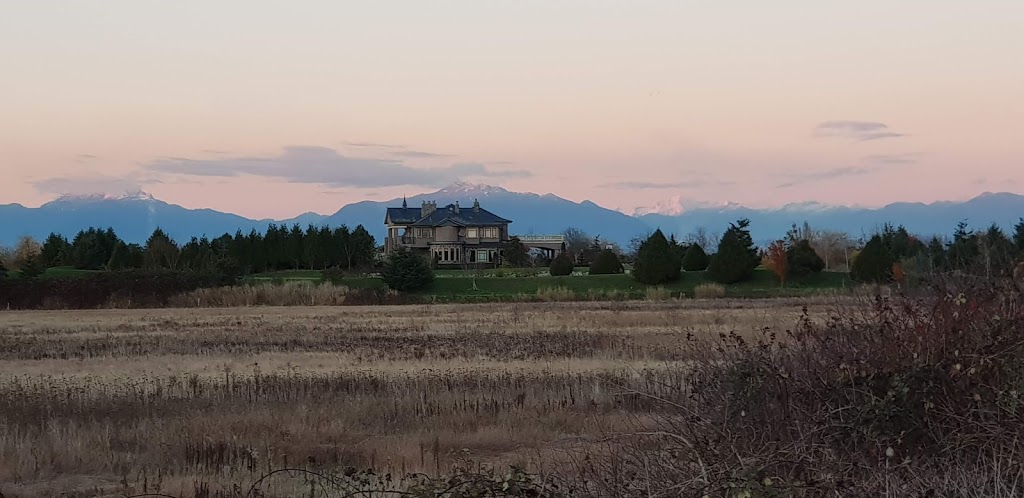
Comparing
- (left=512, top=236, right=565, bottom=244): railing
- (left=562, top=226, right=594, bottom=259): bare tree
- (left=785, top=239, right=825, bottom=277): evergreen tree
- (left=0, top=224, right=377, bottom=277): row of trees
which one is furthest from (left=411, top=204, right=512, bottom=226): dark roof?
(left=785, top=239, right=825, bottom=277): evergreen tree

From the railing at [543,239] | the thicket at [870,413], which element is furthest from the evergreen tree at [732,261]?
the thicket at [870,413]

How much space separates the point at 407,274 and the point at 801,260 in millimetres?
26084

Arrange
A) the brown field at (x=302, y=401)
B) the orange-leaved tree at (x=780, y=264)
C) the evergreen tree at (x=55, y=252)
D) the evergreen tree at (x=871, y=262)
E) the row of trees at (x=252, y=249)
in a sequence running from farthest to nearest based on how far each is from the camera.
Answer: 1. the evergreen tree at (x=55, y=252)
2. the row of trees at (x=252, y=249)
3. the orange-leaved tree at (x=780, y=264)
4. the evergreen tree at (x=871, y=262)
5. the brown field at (x=302, y=401)

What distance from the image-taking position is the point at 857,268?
57.6m

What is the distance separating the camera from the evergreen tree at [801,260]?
203 feet

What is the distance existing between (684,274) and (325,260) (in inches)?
1322

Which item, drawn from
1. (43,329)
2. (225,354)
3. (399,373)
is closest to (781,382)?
(399,373)

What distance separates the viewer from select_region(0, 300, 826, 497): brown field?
31.6 feet

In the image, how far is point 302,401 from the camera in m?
13.5

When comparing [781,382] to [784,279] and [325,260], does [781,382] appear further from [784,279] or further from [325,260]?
[325,260]

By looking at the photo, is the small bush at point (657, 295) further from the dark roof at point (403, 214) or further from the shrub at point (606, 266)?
the dark roof at point (403, 214)

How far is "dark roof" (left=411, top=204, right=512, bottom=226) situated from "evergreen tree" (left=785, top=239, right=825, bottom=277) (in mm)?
38700

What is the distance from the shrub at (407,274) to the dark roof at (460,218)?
36356mm

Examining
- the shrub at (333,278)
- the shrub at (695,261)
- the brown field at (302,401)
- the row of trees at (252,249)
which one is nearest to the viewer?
the brown field at (302,401)
